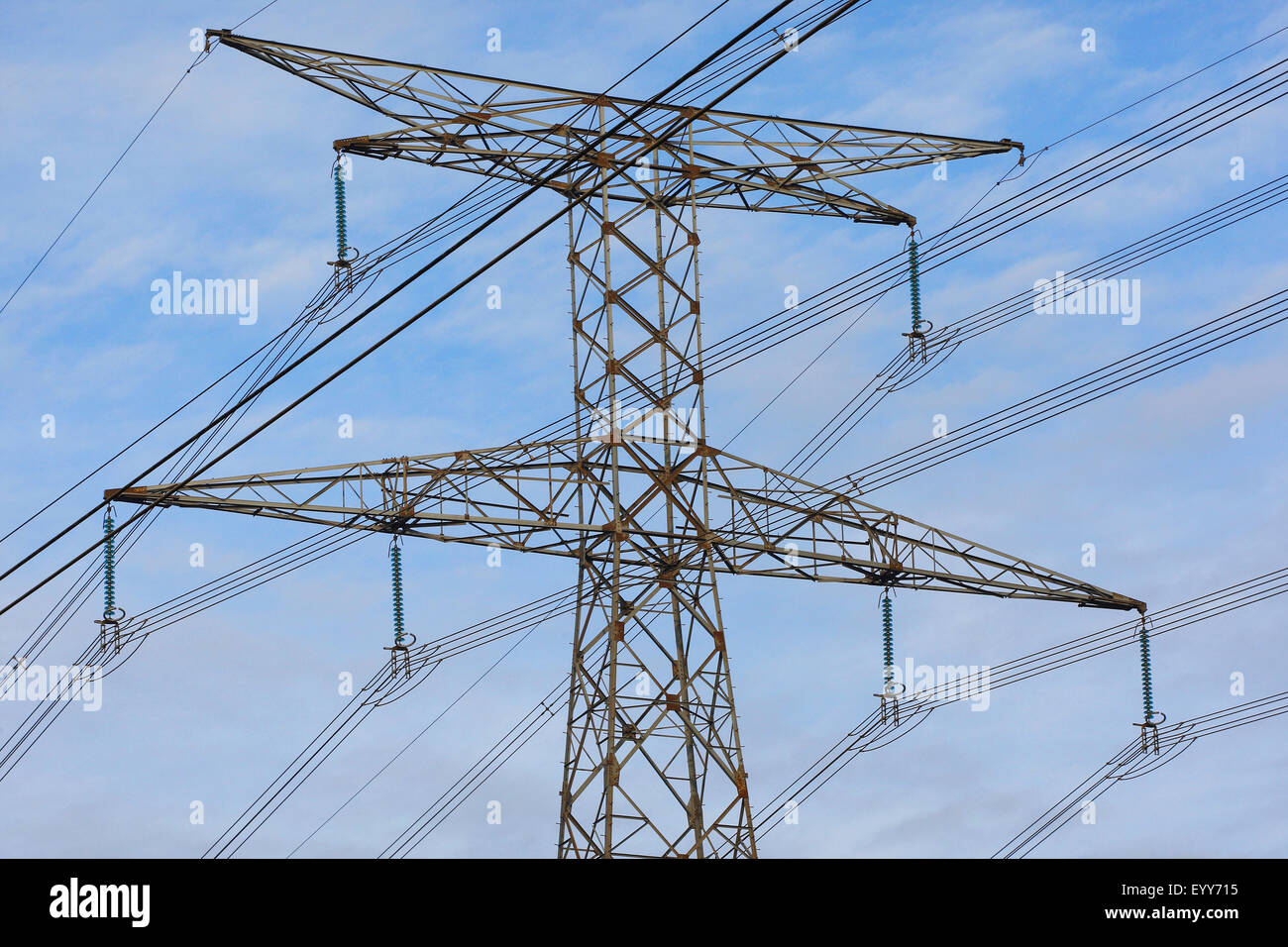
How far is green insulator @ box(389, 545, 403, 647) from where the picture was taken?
112ft

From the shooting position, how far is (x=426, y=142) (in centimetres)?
3619

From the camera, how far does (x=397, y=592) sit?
35.2 meters

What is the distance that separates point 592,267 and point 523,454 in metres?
4.08

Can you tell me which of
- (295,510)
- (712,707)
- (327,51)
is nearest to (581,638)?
(712,707)

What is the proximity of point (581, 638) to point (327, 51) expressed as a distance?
10995 millimetres

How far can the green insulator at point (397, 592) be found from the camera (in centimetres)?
3419

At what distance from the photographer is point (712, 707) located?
34562 millimetres
